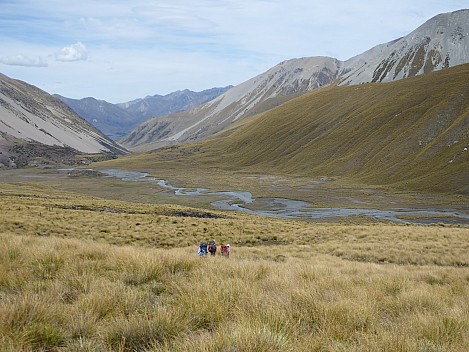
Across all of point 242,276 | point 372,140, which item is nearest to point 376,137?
point 372,140

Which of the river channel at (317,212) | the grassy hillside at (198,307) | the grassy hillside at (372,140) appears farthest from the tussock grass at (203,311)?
the grassy hillside at (372,140)

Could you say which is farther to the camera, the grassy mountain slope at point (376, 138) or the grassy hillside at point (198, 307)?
the grassy mountain slope at point (376, 138)

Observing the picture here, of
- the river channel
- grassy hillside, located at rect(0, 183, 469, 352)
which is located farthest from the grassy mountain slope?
grassy hillside, located at rect(0, 183, 469, 352)

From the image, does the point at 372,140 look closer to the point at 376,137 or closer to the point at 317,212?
the point at 376,137

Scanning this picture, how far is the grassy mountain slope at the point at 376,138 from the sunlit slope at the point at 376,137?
268 millimetres

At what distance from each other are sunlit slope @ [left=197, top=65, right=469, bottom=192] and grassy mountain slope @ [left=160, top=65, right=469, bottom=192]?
0.27 metres

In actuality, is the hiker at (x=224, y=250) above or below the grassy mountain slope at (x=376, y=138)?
below

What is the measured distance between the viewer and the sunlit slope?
10519 centimetres

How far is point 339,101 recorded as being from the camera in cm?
17900

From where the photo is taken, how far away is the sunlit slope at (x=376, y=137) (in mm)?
105188

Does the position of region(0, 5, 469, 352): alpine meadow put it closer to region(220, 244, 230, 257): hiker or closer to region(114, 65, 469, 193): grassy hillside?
region(220, 244, 230, 257): hiker

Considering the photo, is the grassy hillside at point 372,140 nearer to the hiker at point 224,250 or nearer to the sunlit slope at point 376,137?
the sunlit slope at point 376,137

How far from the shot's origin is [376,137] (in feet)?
431

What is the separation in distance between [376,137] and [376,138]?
2.55ft
